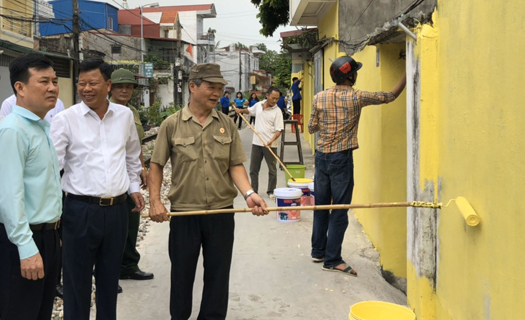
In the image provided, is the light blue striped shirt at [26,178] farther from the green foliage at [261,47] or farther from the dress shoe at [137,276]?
the green foliage at [261,47]

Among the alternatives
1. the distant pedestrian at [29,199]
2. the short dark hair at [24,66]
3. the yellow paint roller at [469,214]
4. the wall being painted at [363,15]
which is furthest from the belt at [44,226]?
the wall being painted at [363,15]

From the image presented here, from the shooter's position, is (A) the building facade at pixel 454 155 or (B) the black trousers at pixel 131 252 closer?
Answer: (A) the building facade at pixel 454 155

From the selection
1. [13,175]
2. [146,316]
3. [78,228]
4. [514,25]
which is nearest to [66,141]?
[78,228]

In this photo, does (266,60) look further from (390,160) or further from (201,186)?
(201,186)

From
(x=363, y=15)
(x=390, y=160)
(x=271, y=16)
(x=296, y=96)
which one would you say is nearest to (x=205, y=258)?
(x=390, y=160)

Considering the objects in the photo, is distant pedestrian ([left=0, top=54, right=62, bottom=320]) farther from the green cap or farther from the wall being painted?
the wall being painted

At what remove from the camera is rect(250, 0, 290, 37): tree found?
22.7 metres

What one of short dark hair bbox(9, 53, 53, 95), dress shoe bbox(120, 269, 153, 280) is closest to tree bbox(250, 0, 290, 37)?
dress shoe bbox(120, 269, 153, 280)

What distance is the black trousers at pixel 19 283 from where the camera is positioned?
3.06 metres

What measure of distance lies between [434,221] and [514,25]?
71.8 inches

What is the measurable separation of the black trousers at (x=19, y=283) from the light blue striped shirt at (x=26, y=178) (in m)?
0.12

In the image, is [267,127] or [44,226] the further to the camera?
[267,127]

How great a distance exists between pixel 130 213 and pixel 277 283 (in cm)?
162

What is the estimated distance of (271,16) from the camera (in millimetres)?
23125
